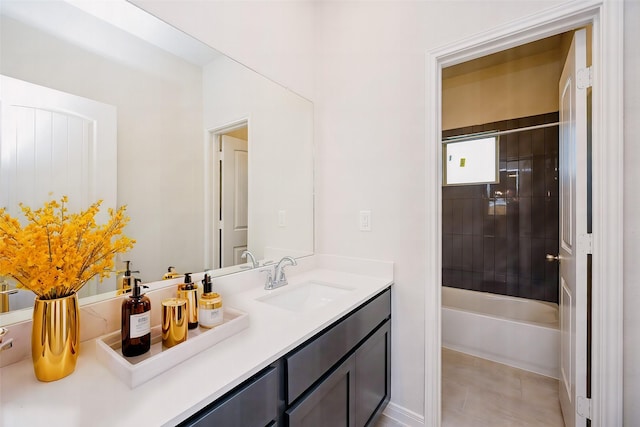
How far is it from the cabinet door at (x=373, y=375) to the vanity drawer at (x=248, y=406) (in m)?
0.55

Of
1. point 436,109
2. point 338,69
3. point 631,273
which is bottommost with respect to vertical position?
point 631,273

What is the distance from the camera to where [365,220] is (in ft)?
5.77

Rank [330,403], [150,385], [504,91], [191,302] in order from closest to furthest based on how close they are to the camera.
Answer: [150,385] → [191,302] → [330,403] → [504,91]

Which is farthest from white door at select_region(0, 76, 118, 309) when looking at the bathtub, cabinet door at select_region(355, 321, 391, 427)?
the bathtub

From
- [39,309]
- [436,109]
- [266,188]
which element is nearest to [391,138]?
[436,109]

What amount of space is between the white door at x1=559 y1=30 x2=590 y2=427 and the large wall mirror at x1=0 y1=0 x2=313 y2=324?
154cm

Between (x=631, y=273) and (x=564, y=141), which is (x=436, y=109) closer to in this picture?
(x=564, y=141)

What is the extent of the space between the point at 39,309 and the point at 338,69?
6.29ft

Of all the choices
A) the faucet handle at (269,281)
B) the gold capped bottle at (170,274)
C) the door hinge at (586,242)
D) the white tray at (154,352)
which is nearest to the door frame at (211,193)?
the gold capped bottle at (170,274)

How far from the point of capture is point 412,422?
156 centimetres

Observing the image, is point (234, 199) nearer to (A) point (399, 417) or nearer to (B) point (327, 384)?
(B) point (327, 384)

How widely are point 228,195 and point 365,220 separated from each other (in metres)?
0.86

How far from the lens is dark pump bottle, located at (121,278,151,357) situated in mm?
766

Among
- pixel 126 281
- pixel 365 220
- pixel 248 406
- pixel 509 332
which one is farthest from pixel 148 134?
pixel 509 332
